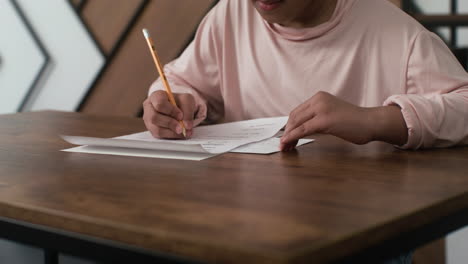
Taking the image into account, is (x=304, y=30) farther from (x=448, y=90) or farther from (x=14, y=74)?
(x=14, y=74)

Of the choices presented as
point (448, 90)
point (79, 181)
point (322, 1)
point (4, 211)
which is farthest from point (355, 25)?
point (4, 211)

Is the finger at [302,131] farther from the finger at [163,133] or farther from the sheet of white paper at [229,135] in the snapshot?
the finger at [163,133]

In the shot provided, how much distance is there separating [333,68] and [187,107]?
1.00ft

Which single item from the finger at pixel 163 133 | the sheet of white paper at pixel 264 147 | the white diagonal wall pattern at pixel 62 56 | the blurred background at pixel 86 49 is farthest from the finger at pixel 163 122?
the white diagonal wall pattern at pixel 62 56

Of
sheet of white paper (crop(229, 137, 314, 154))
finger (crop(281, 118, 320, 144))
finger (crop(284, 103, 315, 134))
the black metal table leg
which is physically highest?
finger (crop(284, 103, 315, 134))

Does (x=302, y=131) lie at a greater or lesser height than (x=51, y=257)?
greater

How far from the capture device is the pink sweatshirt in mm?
994

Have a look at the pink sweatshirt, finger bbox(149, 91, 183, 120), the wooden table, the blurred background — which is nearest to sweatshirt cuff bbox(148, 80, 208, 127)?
the pink sweatshirt

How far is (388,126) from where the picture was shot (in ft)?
3.05

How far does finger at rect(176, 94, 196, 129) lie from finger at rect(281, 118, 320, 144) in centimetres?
24

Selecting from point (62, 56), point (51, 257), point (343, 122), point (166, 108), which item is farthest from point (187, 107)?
point (62, 56)

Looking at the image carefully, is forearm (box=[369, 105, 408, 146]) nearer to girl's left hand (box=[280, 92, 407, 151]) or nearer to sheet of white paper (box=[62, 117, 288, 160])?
girl's left hand (box=[280, 92, 407, 151])

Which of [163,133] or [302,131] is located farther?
[163,133]

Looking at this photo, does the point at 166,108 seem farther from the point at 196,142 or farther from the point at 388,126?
the point at 388,126
